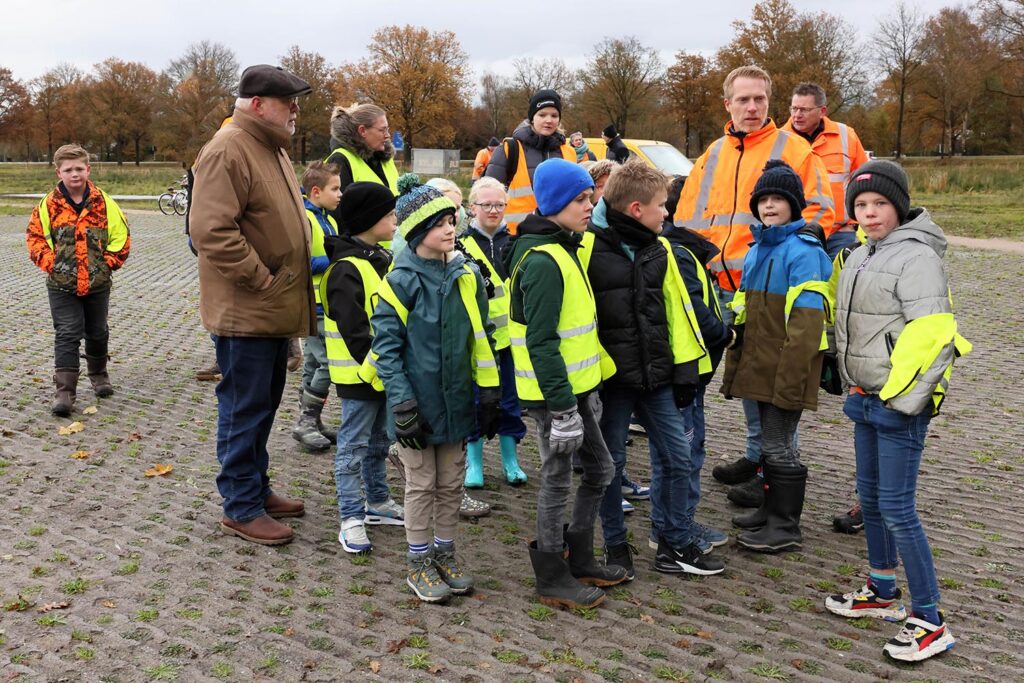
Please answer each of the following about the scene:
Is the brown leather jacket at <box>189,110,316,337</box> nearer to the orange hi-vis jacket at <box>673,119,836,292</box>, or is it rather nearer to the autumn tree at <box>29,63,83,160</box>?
the orange hi-vis jacket at <box>673,119,836,292</box>

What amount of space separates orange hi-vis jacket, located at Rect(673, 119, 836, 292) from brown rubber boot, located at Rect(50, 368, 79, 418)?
5130mm

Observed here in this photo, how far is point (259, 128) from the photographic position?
4.75m

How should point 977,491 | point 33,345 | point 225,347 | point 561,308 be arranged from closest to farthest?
point 561,308 < point 225,347 < point 977,491 < point 33,345

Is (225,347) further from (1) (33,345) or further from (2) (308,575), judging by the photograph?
(1) (33,345)

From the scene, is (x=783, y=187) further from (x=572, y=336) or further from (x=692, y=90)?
(x=692, y=90)

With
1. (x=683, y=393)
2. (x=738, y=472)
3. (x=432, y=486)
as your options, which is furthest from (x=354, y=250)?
(x=738, y=472)

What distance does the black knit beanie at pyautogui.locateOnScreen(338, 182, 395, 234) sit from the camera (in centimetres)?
478

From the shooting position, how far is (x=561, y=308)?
394cm

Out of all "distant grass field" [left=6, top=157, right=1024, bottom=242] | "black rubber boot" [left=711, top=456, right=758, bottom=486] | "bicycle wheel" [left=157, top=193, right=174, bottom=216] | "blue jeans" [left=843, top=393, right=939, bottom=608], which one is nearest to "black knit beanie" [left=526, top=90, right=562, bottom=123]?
"black rubber boot" [left=711, top=456, right=758, bottom=486]

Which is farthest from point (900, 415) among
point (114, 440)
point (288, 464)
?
point (114, 440)

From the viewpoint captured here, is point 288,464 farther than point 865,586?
Yes

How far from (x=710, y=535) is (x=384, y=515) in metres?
1.83

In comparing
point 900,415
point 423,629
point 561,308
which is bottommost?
point 423,629

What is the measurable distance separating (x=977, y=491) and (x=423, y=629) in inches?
142
